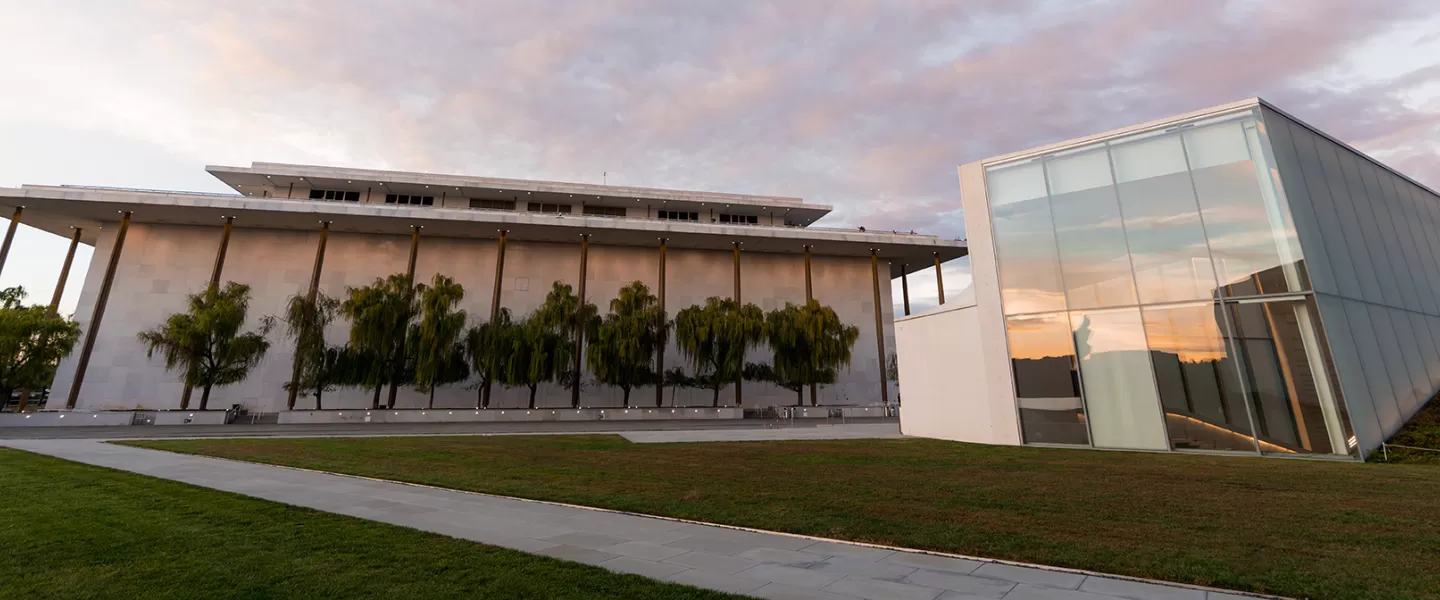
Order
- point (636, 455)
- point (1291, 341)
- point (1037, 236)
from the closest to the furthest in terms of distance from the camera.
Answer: point (1291, 341) < point (636, 455) < point (1037, 236)

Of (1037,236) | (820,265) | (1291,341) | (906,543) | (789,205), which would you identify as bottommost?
(906,543)

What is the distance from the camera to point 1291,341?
11.7m

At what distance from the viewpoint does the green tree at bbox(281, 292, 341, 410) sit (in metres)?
29.8

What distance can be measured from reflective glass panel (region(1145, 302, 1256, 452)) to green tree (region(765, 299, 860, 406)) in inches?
854

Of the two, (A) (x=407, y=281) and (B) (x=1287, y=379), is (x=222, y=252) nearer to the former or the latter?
(A) (x=407, y=281)

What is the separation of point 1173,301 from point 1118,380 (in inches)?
86.6

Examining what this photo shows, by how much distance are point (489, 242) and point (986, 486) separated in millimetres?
36886

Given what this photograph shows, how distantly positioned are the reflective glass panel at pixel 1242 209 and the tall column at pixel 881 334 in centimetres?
2696

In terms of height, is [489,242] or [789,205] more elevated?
[789,205]

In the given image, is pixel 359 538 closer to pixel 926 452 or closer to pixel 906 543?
pixel 906 543

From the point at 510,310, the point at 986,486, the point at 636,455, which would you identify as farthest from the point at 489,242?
the point at 986,486

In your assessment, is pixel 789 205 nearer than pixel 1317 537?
No

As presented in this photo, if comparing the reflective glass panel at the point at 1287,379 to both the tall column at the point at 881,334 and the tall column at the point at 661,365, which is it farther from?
the tall column at the point at 881,334

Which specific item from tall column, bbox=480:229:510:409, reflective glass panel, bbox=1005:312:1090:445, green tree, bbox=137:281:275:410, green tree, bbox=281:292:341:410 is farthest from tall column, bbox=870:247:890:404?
green tree, bbox=137:281:275:410
